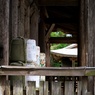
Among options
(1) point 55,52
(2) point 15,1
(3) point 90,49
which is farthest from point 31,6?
(1) point 55,52

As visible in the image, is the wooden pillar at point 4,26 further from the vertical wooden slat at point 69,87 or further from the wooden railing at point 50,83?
the vertical wooden slat at point 69,87

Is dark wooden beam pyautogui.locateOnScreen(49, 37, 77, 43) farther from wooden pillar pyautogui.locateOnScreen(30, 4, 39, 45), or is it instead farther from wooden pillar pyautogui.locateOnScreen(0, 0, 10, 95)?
wooden pillar pyautogui.locateOnScreen(0, 0, 10, 95)

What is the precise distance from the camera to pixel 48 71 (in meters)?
3.24

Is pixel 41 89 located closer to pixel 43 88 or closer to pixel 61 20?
pixel 43 88

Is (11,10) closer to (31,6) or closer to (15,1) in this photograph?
(15,1)

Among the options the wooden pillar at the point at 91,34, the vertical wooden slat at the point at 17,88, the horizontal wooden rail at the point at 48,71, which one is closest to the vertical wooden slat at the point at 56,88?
the horizontal wooden rail at the point at 48,71

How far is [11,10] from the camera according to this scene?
16.3 feet

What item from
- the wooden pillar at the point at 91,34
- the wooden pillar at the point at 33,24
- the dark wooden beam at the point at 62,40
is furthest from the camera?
the dark wooden beam at the point at 62,40

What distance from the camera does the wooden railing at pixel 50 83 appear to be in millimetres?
3227

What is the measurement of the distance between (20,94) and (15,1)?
2093mm

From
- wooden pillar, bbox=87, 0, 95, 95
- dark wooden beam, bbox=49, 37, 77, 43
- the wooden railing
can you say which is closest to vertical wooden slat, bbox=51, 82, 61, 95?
the wooden railing

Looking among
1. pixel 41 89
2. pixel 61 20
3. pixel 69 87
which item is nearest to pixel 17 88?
pixel 41 89

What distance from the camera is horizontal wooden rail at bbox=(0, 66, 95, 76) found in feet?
10.6

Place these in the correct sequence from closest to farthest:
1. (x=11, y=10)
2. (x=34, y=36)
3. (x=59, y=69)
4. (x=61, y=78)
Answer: (x=59, y=69) < (x=61, y=78) < (x=11, y=10) < (x=34, y=36)
